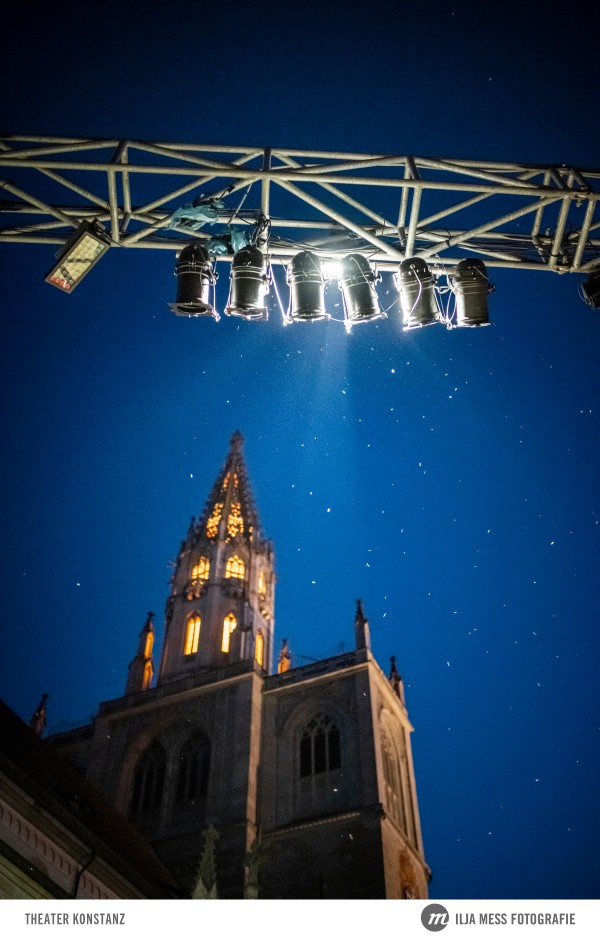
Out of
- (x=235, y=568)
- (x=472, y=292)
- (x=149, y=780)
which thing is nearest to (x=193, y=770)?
(x=149, y=780)

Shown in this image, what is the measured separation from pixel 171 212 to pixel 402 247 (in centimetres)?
252

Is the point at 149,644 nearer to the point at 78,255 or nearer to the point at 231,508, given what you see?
the point at 231,508

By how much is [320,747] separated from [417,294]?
25.5 m

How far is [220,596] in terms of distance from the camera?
3928 cm

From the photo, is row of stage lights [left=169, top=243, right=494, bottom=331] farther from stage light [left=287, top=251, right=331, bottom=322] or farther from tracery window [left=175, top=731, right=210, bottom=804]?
tracery window [left=175, top=731, right=210, bottom=804]

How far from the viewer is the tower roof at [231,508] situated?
44.1 meters

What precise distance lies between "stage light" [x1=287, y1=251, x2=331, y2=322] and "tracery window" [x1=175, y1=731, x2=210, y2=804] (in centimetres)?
2658

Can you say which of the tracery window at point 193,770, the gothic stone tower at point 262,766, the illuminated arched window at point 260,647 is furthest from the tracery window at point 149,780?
the illuminated arched window at point 260,647

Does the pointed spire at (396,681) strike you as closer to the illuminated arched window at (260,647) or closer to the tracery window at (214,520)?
the illuminated arched window at (260,647)
